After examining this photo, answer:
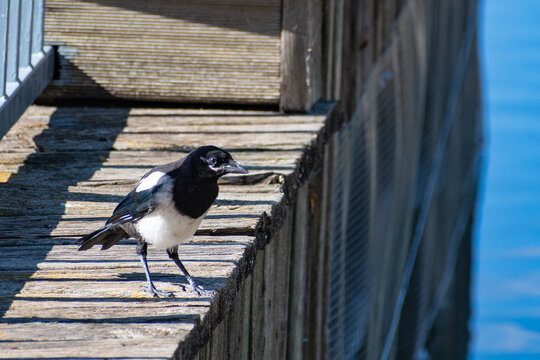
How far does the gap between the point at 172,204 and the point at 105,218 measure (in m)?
0.61

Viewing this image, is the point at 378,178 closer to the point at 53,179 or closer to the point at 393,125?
the point at 393,125

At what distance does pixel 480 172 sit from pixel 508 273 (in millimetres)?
3724

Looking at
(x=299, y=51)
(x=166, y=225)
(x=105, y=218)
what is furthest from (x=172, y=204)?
(x=299, y=51)

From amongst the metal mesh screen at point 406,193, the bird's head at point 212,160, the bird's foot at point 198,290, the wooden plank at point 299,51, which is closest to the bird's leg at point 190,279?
the bird's foot at point 198,290

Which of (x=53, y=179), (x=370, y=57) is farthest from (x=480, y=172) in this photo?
(x=53, y=179)

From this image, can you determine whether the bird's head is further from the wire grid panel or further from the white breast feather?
the wire grid panel

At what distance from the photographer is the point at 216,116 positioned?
4812mm

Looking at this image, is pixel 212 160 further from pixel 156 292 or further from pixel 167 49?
pixel 167 49

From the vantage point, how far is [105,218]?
130 inches

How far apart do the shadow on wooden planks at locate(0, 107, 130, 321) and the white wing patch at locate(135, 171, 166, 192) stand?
375 millimetres

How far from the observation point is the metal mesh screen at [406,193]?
19.9ft

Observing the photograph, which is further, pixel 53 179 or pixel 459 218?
pixel 459 218

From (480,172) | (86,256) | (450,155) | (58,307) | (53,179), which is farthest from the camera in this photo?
(480,172)

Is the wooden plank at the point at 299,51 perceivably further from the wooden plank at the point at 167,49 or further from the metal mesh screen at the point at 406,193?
the metal mesh screen at the point at 406,193
